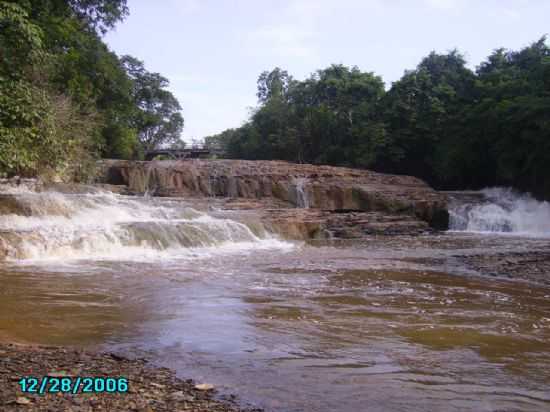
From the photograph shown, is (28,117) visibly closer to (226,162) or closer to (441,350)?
(441,350)

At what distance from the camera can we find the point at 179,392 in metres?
3.09

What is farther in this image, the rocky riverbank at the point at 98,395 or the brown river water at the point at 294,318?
the brown river water at the point at 294,318

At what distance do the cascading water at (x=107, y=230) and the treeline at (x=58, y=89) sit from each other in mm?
1037

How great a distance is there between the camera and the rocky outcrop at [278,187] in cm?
2044

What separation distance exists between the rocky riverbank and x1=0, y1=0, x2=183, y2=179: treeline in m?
4.78

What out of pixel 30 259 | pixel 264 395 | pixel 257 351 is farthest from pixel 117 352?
pixel 30 259

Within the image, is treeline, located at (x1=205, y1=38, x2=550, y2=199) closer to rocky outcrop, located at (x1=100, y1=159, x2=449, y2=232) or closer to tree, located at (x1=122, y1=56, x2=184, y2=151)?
rocky outcrop, located at (x1=100, y1=159, x2=449, y2=232)

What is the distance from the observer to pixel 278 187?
824 inches

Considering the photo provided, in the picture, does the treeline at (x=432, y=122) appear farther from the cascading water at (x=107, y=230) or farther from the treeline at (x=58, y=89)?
the treeline at (x=58, y=89)

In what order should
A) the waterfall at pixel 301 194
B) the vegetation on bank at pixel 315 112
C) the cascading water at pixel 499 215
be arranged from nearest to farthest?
the vegetation on bank at pixel 315 112 → the waterfall at pixel 301 194 → the cascading water at pixel 499 215

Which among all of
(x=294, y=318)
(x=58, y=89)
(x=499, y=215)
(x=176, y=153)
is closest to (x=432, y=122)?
(x=499, y=215)

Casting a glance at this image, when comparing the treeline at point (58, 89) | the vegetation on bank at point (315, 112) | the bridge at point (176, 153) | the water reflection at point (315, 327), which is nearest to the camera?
the water reflection at point (315, 327)

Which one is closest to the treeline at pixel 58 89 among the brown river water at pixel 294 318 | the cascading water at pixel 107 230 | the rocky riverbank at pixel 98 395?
the cascading water at pixel 107 230

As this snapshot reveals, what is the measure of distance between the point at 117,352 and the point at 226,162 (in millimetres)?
18874
